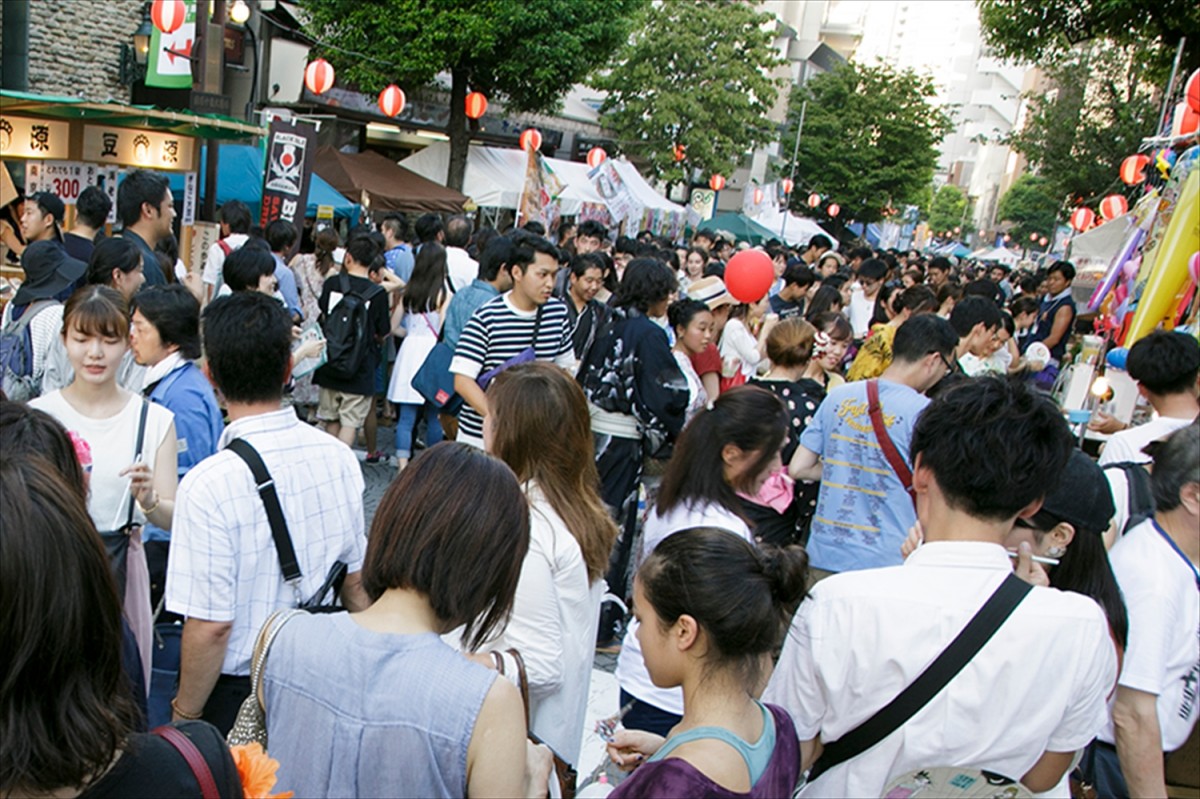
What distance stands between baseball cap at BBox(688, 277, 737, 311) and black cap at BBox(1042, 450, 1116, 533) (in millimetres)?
4067

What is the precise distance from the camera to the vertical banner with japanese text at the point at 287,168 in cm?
990

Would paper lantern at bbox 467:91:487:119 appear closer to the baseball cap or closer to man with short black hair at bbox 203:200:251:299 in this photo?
man with short black hair at bbox 203:200:251:299

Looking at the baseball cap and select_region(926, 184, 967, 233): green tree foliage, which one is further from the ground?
select_region(926, 184, 967, 233): green tree foliage

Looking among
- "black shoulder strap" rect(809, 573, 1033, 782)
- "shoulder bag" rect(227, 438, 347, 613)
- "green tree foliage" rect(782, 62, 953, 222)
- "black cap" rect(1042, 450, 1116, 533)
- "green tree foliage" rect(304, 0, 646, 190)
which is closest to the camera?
"black shoulder strap" rect(809, 573, 1033, 782)

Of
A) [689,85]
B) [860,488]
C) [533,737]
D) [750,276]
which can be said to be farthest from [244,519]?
[689,85]

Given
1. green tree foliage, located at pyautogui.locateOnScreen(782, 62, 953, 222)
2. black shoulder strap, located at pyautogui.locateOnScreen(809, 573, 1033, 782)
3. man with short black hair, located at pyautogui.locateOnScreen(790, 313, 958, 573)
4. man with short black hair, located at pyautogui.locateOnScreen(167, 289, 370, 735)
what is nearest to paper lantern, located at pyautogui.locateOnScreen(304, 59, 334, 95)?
man with short black hair, located at pyautogui.locateOnScreen(790, 313, 958, 573)

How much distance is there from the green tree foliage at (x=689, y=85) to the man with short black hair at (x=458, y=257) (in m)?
19.9

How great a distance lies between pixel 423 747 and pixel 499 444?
1198 millimetres

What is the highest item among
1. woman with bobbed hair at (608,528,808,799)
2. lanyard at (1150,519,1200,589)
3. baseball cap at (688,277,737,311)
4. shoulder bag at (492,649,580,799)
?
baseball cap at (688,277,737,311)

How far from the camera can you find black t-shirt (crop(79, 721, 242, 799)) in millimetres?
1197

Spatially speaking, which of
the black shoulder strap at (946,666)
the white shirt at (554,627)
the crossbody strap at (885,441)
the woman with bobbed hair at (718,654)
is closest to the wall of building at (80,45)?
the crossbody strap at (885,441)

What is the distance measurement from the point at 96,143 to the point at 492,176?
36.6ft

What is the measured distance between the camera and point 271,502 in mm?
2387

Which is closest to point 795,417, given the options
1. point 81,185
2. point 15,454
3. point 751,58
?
point 15,454
